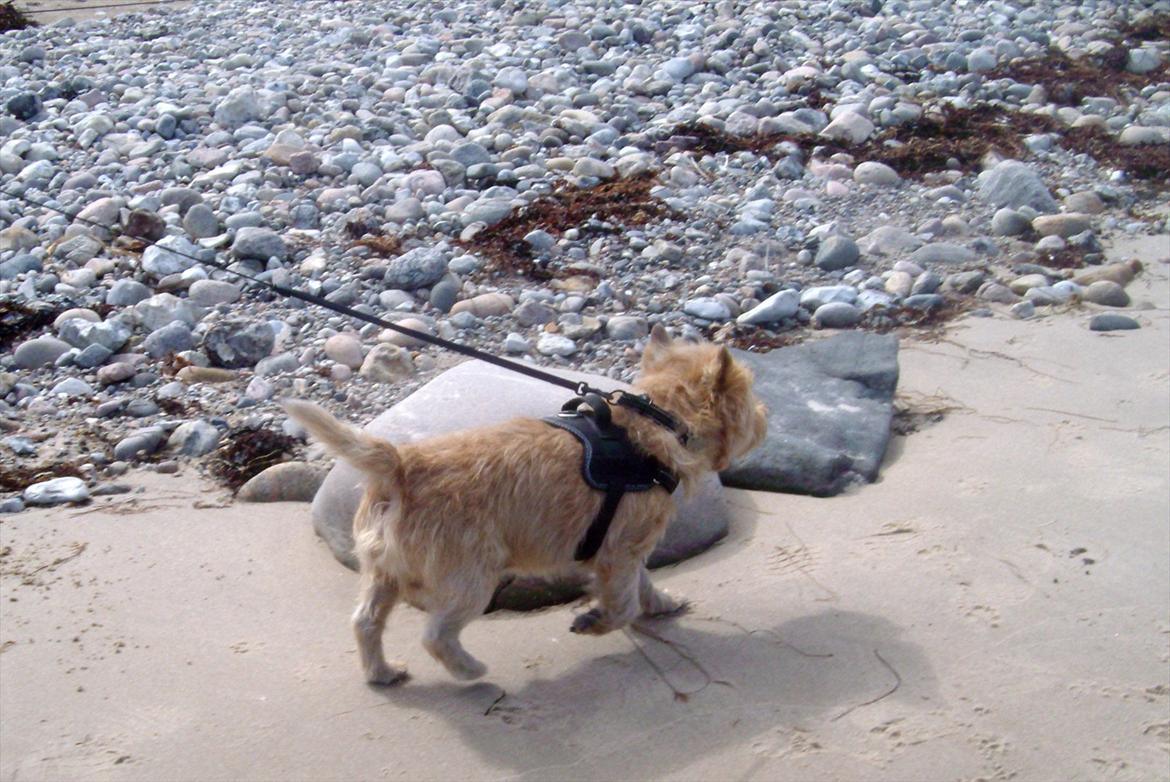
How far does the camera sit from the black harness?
4.36 meters

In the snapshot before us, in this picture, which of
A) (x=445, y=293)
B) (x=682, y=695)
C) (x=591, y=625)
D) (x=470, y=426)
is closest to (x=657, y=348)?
(x=470, y=426)

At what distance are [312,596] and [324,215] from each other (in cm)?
458

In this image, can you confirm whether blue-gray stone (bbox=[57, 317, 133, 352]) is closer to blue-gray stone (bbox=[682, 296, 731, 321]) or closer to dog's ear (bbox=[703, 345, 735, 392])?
blue-gray stone (bbox=[682, 296, 731, 321])

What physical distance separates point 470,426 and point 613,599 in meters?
1.25

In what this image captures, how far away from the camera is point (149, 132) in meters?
10.6

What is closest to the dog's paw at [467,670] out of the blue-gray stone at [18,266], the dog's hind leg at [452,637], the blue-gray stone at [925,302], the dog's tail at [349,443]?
the dog's hind leg at [452,637]

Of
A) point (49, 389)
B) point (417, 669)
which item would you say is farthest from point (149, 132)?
point (417, 669)

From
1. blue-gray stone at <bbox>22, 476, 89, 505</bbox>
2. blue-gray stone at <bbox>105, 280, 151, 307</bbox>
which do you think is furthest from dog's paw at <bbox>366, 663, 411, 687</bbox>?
blue-gray stone at <bbox>105, 280, 151, 307</bbox>

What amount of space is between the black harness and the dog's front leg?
100 mm

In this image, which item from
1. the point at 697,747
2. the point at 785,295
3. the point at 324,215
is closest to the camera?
the point at 697,747

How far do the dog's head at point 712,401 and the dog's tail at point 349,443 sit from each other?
1.11 m

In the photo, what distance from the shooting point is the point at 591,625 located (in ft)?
14.9

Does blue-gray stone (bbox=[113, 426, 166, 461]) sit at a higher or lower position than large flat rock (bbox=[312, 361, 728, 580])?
lower

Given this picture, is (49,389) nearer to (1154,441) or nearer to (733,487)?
(733,487)
